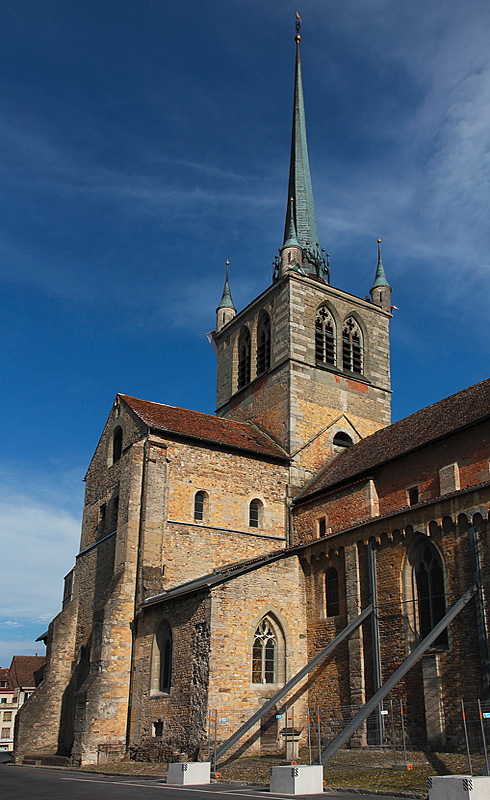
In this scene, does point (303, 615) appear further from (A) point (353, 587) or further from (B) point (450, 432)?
(B) point (450, 432)

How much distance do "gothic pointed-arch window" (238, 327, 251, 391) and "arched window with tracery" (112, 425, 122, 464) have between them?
818 centimetres

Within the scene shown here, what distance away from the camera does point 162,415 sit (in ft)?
91.5

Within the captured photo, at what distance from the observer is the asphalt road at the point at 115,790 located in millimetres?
12023

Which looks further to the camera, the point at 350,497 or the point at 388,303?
the point at 388,303

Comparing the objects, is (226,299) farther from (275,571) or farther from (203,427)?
(275,571)

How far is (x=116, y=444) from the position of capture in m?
28.6

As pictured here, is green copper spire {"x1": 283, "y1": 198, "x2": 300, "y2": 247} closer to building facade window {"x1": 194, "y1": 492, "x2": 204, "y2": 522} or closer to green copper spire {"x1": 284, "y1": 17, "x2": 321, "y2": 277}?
green copper spire {"x1": 284, "y1": 17, "x2": 321, "y2": 277}

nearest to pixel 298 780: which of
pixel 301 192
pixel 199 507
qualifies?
pixel 199 507

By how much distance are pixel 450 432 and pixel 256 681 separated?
31.0ft

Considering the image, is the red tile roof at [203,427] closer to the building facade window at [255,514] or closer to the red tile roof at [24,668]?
the building facade window at [255,514]

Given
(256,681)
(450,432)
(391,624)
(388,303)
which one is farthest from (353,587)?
(388,303)

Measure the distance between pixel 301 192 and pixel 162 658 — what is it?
2704 cm

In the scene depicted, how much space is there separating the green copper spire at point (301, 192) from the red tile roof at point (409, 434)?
11.4 meters

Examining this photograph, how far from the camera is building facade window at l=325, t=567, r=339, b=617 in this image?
21.9m
